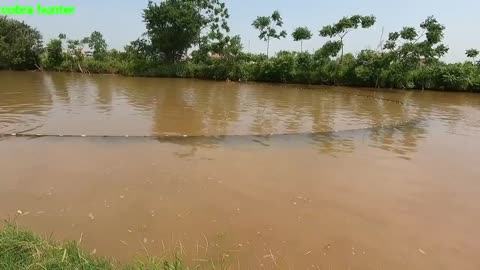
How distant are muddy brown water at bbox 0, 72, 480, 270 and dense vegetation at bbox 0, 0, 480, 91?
11759 millimetres

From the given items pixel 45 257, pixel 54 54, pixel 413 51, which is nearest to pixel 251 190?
pixel 45 257

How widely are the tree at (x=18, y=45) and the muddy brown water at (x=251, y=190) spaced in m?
22.7

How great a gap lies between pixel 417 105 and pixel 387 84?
24.2ft

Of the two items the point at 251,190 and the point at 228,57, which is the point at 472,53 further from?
the point at 251,190

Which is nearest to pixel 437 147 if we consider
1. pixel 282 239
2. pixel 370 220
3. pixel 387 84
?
pixel 370 220

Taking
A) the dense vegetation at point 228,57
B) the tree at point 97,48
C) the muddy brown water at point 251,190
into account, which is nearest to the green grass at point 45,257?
the muddy brown water at point 251,190

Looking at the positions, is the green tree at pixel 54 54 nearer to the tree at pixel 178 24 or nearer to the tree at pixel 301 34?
the tree at pixel 178 24

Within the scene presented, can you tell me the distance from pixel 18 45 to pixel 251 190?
3027 cm

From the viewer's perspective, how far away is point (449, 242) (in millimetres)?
3957

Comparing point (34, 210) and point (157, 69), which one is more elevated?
point (157, 69)

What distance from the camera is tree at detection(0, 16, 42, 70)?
96.7 feet

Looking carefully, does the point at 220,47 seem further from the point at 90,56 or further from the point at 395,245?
the point at 395,245

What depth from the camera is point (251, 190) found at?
514 centimetres

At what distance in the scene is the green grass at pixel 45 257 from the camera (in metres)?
2.82
